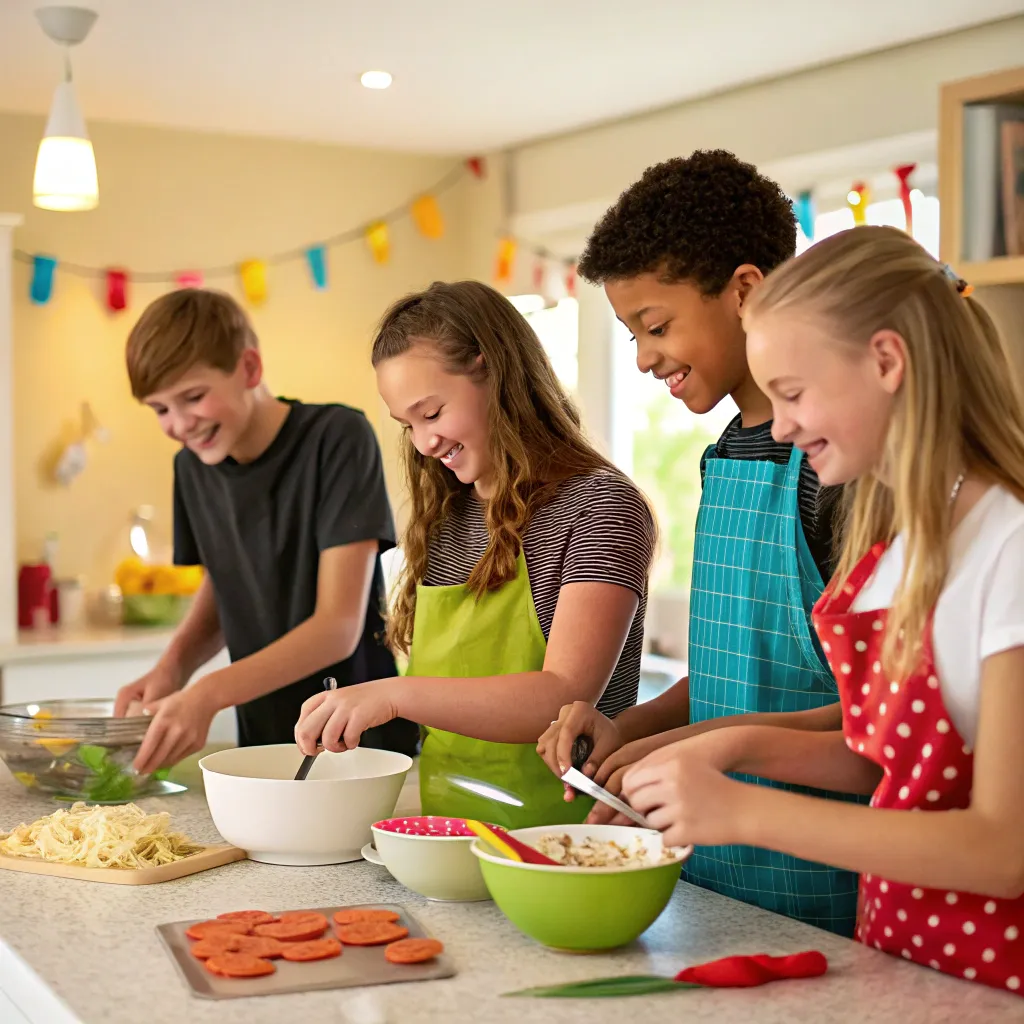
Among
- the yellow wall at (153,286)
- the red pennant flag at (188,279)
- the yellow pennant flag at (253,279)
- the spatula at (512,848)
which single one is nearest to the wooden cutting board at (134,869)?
the spatula at (512,848)

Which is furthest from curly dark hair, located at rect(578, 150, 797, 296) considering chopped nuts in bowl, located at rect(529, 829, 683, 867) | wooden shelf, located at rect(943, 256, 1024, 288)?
wooden shelf, located at rect(943, 256, 1024, 288)

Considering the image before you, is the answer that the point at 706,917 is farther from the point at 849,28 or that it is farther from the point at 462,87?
the point at 462,87

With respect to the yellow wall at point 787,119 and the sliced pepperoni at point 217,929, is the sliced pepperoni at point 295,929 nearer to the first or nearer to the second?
the sliced pepperoni at point 217,929

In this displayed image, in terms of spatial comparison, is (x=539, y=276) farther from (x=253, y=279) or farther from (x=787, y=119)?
(x=787, y=119)

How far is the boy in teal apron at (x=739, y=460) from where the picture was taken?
1.47 metres

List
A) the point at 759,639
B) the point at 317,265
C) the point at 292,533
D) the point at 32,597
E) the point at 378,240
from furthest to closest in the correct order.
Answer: the point at 378,240, the point at 317,265, the point at 32,597, the point at 292,533, the point at 759,639

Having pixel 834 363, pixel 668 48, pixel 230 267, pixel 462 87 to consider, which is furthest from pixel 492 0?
pixel 834 363

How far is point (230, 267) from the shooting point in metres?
4.44

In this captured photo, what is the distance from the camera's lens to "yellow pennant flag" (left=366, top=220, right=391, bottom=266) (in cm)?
466

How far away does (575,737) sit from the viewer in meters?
1.39

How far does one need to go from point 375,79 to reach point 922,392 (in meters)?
2.83

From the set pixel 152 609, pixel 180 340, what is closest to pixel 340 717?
pixel 180 340

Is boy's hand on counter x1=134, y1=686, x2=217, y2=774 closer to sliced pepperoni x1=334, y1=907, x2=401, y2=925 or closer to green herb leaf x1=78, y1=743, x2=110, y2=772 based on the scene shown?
green herb leaf x1=78, y1=743, x2=110, y2=772

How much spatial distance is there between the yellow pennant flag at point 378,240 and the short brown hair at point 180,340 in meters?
2.55
